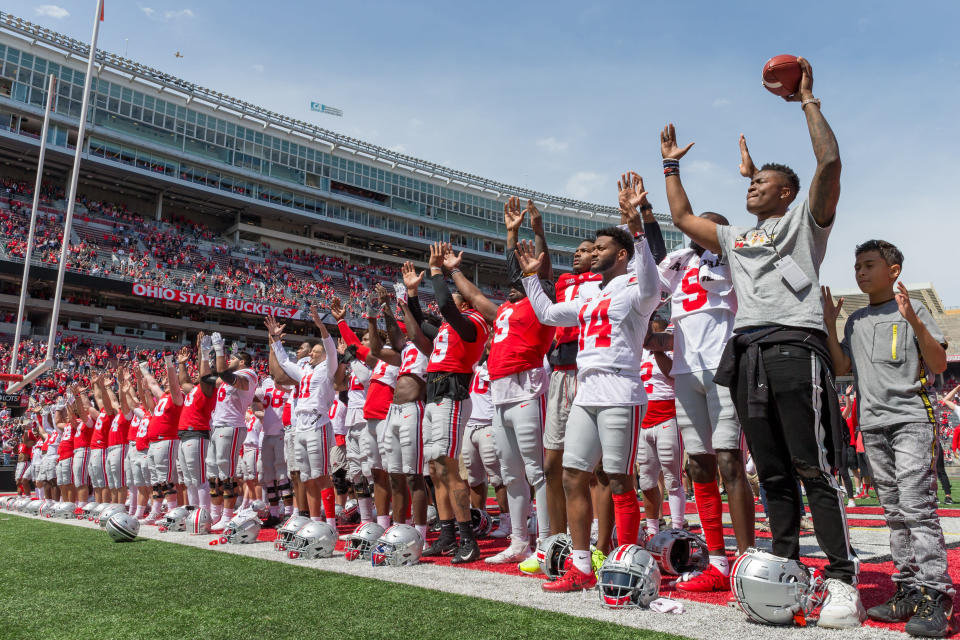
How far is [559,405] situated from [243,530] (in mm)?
3892

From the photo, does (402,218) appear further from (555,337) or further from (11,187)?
(555,337)

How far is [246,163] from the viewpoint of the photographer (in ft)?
148

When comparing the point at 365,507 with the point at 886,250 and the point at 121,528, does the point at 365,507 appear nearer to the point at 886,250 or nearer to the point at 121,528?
the point at 121,528

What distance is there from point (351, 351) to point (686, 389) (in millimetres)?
5092

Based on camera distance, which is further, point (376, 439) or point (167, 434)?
point (167, 434)

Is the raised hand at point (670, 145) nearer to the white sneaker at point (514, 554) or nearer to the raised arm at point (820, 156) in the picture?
the raised arm at point (820, 156)

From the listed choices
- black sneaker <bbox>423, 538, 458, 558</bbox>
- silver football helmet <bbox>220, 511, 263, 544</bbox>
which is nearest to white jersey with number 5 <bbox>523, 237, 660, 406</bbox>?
black sneaker <bbox>423, 538, 458, 558</bbox>

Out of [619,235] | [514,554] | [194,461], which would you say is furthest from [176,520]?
[619,235]

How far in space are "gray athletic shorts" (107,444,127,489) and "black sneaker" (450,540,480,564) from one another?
8030 mm

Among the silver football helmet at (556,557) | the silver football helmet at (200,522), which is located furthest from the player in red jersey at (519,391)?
the silver football helmet at (200,522)

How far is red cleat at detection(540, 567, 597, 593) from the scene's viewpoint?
4.02 meters

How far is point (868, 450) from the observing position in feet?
11.9

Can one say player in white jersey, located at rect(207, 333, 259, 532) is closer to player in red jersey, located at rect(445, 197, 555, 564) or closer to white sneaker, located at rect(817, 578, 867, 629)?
player in red jersey, located at rect(445, 197, 555, 564)

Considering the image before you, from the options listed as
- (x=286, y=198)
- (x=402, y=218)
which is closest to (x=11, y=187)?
(x=286, y=198)
